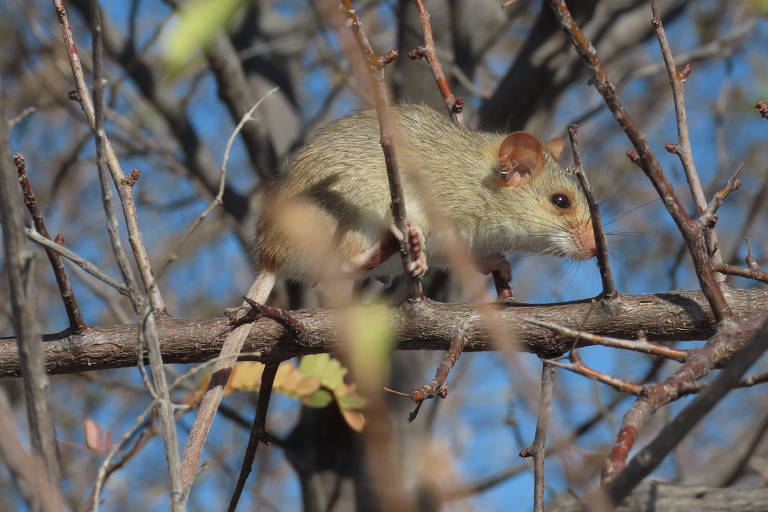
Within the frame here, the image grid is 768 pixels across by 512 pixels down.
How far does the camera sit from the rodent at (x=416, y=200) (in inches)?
138

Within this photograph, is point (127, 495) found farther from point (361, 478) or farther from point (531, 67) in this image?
point (531, 67)

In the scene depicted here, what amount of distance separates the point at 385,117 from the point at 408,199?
1568mm

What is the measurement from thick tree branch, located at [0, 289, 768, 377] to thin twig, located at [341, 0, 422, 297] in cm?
14

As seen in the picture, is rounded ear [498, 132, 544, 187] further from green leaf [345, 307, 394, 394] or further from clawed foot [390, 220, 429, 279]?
green leaf [345, 307, 394, 394]

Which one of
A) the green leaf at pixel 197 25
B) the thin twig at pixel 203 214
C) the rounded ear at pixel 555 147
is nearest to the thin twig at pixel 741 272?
the thin twig at pixel 203 214

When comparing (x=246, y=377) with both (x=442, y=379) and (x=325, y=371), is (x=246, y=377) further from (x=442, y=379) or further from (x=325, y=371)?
(x=442, y=379)

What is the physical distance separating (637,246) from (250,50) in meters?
4.32

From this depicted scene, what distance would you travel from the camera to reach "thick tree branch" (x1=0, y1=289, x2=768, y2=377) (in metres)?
2.65

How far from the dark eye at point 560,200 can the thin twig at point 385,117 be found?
5.01 feet

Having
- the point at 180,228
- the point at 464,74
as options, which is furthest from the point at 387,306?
the point at 180,228

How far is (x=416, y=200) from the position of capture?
11.5 ft

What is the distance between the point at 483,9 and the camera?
5.02 m

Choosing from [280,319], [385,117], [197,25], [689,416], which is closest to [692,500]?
A: [280,319]

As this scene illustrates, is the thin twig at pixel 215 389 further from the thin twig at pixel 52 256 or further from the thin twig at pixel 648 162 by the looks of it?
the thin twig at pixel 648 162
